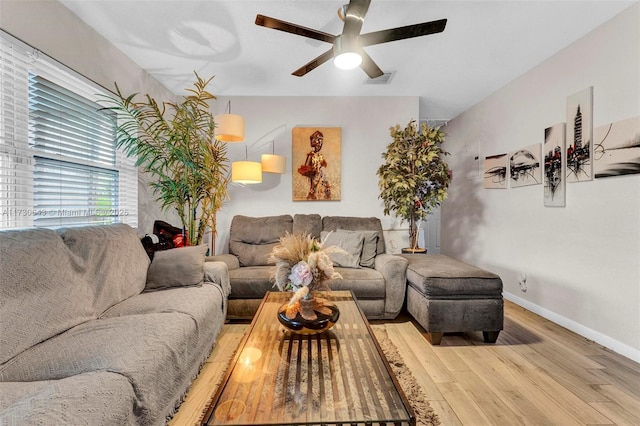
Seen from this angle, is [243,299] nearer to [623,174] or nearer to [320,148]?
[320,148]

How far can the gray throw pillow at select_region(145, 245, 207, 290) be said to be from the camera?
84.5 inches

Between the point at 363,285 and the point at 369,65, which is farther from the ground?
the point at 369,65

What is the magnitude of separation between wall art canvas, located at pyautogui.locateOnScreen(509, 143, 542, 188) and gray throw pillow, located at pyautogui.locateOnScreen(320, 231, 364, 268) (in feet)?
6.47

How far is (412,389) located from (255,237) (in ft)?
7.03

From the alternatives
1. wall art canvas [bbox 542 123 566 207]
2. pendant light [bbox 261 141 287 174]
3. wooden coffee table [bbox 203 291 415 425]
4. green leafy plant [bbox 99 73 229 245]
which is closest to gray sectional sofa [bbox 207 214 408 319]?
green leafy plant [bbox 99 73 229 245]

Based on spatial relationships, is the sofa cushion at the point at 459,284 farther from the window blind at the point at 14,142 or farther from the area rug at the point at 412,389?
the window blind at the point at 14,142

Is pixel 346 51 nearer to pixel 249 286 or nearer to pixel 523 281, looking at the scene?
pixel 249 286

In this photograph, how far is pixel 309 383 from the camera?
110 centimetres

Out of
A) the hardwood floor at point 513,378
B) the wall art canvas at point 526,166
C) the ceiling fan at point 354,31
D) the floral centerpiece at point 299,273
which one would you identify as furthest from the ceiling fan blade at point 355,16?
the wall art canvas at point 526,166

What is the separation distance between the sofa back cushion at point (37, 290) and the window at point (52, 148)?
594mm

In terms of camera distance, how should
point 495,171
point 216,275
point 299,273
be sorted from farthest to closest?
point 495,171 < point 216,275 < point 299,273

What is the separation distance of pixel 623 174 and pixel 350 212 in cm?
258

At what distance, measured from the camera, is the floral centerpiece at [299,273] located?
146 cm

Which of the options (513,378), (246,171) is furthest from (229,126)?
(513,378)
